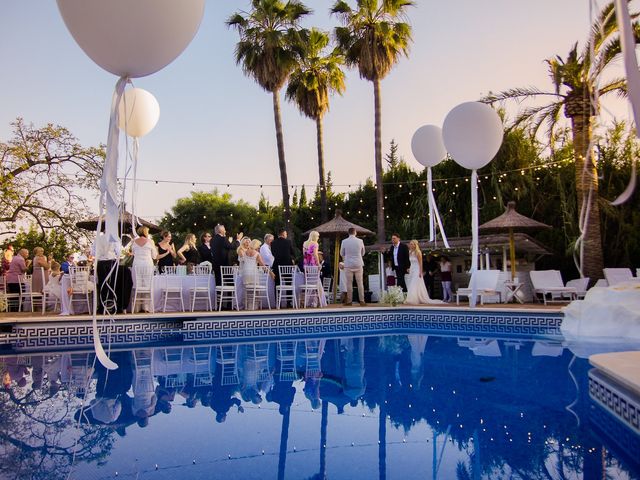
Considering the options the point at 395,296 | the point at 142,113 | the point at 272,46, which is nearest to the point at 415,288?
the point at 395,296

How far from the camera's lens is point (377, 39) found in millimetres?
16234

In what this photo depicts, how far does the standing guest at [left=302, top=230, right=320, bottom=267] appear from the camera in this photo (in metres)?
10.7

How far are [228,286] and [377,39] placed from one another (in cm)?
1002

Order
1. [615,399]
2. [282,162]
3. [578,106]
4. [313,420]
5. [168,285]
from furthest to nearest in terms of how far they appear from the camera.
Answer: [282,162], [578,106], [168,285], [313,420], [615,399]

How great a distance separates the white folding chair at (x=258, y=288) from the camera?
404 inches

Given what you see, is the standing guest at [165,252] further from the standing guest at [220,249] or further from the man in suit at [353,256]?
the man in suit at [353,256]

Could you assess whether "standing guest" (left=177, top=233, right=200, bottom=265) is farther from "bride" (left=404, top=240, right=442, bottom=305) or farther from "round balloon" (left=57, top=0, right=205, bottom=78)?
"round balloon" (left=57, top=0, right=205, bottom=78)

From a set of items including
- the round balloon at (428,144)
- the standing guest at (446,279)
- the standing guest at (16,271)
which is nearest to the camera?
the round balloon at (428,144)

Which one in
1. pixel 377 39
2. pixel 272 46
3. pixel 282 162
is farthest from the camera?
pixel 282 162

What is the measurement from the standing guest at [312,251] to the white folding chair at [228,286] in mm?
1466

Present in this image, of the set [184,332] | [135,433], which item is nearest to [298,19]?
[184,332]

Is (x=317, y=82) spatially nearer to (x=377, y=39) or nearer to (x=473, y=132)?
(x=377, y=39)

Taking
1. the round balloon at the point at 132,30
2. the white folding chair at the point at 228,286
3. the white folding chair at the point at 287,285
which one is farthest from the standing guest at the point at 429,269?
the round balloon at the point at 132,30

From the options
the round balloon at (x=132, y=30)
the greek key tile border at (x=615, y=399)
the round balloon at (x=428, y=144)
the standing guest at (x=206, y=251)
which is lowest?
the greek key tile border at (x=615, y=399)
